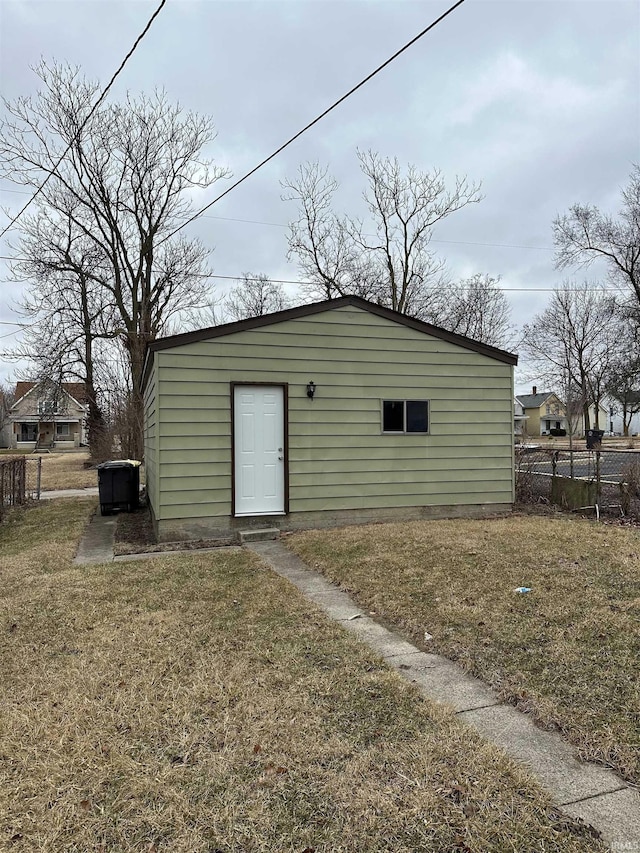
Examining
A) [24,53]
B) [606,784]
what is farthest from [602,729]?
[24,53]

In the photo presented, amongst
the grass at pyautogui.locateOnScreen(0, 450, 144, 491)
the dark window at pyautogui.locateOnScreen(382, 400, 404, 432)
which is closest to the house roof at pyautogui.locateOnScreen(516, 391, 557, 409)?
the grass at pyautogui.locateOnScreen(0, 450, 144, 491)

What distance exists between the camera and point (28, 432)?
44406 mm

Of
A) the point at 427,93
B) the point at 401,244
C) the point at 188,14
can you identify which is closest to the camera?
the point at 188,14

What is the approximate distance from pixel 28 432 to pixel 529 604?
4718 centimetres

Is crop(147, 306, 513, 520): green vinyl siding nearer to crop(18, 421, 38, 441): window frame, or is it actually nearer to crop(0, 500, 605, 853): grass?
crop(0, 500, 605, 853): grass

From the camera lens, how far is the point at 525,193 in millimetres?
18250

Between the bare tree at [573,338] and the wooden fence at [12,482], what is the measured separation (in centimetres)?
3373

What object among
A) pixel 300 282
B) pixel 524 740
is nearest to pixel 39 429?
pixel 300 282

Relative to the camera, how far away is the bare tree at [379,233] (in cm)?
2320

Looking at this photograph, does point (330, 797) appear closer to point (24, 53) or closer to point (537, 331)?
point (24, 53)

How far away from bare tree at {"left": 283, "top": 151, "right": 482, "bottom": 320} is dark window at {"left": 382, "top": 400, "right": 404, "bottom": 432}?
15.7 m

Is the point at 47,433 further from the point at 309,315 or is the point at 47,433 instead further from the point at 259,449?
the point at 309,315

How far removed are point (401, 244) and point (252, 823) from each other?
24307mm

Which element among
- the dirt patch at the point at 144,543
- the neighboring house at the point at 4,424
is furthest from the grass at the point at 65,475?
the neighboring house at the point at 4,424
